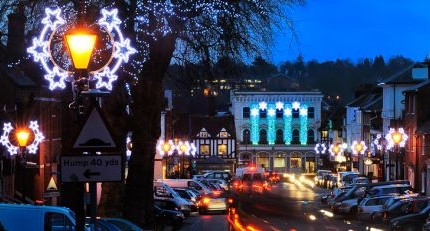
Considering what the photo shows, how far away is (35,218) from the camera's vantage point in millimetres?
16906

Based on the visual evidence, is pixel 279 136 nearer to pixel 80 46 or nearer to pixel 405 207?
pixel 405 207

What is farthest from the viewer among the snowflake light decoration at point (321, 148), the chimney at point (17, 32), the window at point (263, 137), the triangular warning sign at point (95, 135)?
the window at point (263, 137)

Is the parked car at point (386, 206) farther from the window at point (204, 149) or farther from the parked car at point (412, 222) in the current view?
the window at point (204, 149)

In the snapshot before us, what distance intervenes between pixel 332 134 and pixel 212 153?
17.7 metres

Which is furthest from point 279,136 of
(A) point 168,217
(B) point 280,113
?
(A) point 168,217

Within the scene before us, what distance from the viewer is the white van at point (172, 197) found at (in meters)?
46.9

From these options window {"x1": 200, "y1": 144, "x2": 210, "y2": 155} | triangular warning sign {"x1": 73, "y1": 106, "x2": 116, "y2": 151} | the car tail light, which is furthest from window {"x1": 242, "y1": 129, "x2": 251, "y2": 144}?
triangular warning sign {"x1": 73, "y1": 106, "x2": 116, "y2": 151}

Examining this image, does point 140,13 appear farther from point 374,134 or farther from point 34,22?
A: point 374,134

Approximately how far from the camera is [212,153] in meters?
126

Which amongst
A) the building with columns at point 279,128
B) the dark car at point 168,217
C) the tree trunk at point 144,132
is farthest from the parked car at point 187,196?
the building with columns at point 279,128

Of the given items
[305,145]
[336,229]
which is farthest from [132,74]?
[305,145]

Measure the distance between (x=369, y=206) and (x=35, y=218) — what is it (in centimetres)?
2936

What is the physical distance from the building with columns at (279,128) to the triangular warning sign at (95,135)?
4815 inches

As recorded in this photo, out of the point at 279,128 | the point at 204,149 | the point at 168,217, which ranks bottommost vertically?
the point at 168,217
